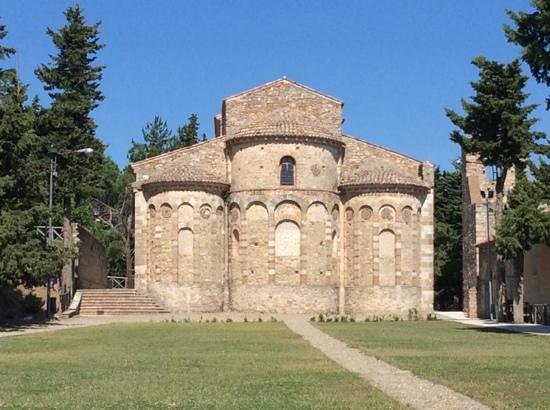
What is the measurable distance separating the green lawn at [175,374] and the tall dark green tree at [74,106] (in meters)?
19.8

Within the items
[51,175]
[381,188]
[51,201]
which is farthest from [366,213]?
[51,201]

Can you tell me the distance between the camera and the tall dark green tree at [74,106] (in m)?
47.5

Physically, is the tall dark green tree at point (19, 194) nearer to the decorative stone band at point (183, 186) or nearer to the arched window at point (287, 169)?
the decorative stone band at point (183, 186)

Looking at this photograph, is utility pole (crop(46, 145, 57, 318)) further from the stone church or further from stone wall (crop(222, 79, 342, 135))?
stone wall (crop(222, 79, 342, 135))

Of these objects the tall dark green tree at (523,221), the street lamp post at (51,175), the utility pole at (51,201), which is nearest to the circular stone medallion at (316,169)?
the street lamp post at (51,175)

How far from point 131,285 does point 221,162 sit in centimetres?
2665

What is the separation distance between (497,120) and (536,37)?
12.5m

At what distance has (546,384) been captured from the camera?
1546 centimetres

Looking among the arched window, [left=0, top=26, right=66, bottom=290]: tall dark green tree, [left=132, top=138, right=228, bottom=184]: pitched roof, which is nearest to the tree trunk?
the arched window

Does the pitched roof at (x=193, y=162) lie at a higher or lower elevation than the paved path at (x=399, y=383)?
higher

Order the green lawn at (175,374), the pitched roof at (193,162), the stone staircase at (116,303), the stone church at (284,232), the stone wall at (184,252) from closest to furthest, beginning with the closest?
the green lawn at (175,374) → the stone staircase at (116,303) → the stone church at (284,232) → the stone wall at (184,252) → the pitched roof at (193,162)

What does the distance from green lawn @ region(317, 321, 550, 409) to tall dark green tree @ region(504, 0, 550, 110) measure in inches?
330

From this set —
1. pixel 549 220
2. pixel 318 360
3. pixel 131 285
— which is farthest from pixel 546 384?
pixel 131 285

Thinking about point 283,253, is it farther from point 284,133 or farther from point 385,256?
point 284,133
